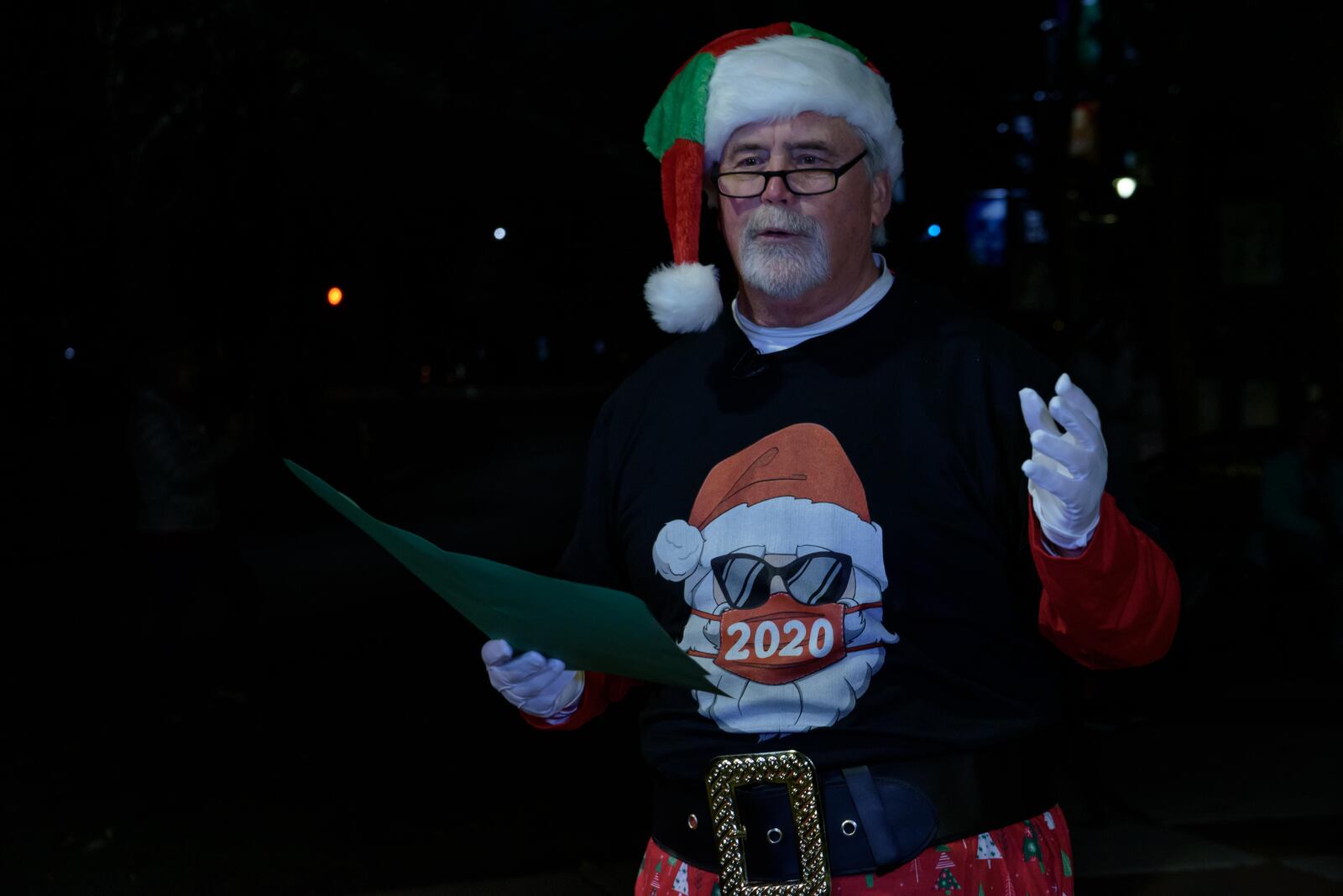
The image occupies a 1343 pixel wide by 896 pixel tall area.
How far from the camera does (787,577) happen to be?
225cm

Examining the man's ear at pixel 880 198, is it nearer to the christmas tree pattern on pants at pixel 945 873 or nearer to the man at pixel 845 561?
the man at pixel 845 561

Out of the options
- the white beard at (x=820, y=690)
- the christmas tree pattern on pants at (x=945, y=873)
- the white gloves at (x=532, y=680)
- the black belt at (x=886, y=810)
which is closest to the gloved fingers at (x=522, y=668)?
the white gloves at (x=532, y=680)

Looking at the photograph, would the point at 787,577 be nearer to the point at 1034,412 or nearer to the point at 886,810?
the point at 886,810

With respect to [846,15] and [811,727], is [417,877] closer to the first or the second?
[811,727]

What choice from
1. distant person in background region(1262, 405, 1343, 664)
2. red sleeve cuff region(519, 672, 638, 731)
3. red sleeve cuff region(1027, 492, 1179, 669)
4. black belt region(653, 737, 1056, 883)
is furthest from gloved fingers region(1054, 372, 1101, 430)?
distant person in background region(1262, 405, 1343, 664)

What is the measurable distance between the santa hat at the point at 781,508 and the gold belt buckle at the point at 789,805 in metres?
0.28

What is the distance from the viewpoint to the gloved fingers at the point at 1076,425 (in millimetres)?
1935

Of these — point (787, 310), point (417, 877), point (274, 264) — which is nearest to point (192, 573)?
point (417, 877)

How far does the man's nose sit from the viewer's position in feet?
8.04

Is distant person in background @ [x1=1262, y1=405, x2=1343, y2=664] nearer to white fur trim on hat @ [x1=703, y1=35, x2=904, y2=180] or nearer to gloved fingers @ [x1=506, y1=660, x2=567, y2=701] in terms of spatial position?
white fur trim on hat @ [x1=703, y1=35, x2=904, y2=180]

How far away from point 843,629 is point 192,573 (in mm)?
6518

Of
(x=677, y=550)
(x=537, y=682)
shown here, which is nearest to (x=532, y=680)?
(x=537, y=682)

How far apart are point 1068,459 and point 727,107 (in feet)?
2.90

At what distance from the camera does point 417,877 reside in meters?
5.92
